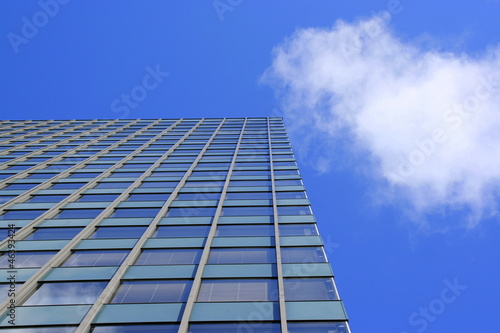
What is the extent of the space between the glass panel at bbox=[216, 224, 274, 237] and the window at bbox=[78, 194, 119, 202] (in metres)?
8.06

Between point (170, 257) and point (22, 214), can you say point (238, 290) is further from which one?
point (22, 214)

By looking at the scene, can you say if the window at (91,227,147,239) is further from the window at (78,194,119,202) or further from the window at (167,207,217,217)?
the window at (78,194,119,202)

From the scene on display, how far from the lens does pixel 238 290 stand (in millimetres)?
17266

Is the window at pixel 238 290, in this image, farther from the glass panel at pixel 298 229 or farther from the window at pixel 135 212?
the window at pixel 135 212

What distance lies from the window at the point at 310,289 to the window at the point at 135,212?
10253mm

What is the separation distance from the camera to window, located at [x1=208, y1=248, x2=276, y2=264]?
19.6 meters

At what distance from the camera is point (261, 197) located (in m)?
28.0

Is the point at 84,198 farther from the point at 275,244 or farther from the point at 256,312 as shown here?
the point at 256,312

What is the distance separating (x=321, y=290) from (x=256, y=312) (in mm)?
2862

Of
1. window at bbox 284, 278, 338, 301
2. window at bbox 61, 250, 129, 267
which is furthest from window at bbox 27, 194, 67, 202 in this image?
window at bbox 284, 278, 338, 301

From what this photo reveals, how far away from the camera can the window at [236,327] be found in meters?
14.7

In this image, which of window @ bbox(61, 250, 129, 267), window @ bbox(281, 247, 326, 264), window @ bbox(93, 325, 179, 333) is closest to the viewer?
window @ bbox(93, 325, 179, 333)

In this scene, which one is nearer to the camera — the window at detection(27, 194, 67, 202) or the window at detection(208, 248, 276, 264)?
the window at detection(208, 248, 276, 264)

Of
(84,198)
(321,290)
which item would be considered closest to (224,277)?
(321,290)
